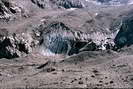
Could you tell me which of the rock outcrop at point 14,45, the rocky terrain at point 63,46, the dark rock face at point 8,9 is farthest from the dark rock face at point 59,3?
the rock outcrop at point 14,45

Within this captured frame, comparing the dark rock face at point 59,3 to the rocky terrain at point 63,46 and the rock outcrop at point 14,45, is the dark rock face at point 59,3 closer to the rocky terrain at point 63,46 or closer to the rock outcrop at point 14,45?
the rocky terrain at point 63,46

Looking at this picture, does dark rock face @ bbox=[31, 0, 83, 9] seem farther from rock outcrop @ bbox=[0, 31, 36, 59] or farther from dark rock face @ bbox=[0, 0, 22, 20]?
rock outcrop @ bbox=[0, 31, 36, 59]

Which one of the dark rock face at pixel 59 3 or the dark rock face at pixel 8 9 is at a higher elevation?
the dark rock face at pixel 8 9

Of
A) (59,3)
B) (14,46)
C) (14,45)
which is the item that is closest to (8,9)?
(14,45)

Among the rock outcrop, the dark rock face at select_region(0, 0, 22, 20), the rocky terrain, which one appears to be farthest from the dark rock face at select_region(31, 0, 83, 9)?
the rock outcrop

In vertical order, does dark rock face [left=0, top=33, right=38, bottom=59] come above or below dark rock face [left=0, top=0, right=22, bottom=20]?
below

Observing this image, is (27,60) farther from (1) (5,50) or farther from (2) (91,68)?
(2) (91,68)

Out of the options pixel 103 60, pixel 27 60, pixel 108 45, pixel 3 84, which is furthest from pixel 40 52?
pixel 3 84

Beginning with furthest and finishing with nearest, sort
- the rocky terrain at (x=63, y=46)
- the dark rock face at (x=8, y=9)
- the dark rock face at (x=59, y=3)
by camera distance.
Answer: the dark rock face at (x=59, y=3)
the dark rock face at (x=8, y=9)
the rocky terrain at (x=63, y=46)
